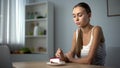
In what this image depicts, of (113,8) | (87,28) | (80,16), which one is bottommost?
(87,28)

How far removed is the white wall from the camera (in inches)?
122

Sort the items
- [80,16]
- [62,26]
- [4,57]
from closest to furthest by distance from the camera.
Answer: [4,57], [80,16], [62,26]

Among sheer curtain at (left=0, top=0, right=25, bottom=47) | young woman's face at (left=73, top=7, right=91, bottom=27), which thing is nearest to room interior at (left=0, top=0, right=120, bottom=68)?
sheer curtain at (left=0, top=0, right=25, bottom=47)

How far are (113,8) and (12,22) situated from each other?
2.08 meters

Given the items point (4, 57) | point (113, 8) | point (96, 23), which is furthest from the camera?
point (96, 23)

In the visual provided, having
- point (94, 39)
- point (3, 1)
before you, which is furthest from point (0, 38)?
point (94, 39)

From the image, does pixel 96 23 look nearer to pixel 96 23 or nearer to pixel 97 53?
pixel 96 23

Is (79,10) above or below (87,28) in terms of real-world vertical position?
above

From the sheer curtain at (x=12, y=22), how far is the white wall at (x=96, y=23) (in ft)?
2.45

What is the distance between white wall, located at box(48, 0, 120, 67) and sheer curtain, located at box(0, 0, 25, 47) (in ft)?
2.45

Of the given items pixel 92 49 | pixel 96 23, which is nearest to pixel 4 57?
pixel 92 49

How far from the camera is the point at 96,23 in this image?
331 cm

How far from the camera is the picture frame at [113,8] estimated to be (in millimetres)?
3109

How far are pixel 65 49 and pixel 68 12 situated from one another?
71cm
